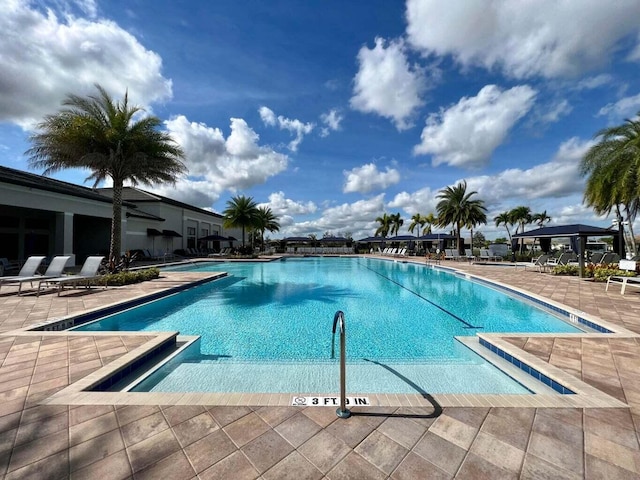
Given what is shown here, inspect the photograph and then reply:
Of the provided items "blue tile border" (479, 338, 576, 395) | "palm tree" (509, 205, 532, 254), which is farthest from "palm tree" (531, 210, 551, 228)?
"blue tile border" (479, 338, 576, 395)

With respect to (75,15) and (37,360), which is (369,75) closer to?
(75,15)

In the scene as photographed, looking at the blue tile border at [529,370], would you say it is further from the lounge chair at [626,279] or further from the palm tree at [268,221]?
the palm tree at [268,221]

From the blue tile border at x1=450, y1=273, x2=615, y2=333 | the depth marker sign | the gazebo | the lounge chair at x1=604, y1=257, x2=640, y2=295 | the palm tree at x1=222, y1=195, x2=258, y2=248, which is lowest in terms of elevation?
the blue tile border at x1=450, y1=273, x2=615, y2=333

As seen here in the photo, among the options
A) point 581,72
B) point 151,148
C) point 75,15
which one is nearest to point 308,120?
point 151,148

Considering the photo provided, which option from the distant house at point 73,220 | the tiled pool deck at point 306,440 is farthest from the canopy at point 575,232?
the distant house at point 73,220

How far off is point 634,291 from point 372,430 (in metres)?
11.1

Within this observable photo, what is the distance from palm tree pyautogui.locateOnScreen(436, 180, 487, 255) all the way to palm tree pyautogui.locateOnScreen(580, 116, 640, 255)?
12.6 metres

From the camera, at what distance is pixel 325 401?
→ 8.32ft

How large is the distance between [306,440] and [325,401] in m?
0.55

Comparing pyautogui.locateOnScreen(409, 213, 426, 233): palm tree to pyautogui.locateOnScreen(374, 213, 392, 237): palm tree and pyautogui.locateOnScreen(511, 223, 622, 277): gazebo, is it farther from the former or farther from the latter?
pyautogui.locateOnScreen(511, 223, 622, 277): gazebo

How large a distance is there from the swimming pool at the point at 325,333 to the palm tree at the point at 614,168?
9.72m

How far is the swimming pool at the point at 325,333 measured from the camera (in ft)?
12.0

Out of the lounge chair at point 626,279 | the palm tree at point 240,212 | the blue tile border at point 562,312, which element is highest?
the palm tree at point 240,212

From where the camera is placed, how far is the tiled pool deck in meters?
1.73
